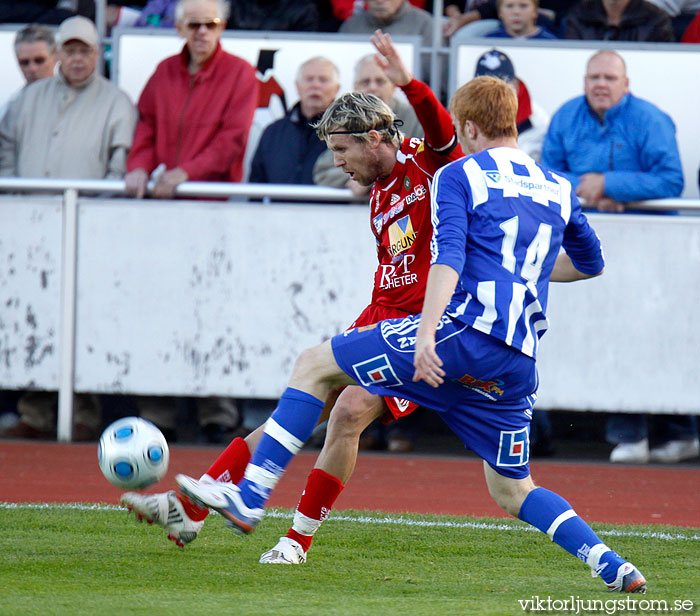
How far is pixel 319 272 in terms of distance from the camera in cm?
813

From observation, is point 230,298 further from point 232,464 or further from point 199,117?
point 232,464

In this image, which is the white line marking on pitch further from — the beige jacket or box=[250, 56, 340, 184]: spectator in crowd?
the beige jacket

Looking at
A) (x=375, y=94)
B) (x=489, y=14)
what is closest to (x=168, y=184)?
(x=375, y=94)

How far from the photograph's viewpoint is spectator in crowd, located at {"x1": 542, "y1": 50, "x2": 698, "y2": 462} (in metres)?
7.80

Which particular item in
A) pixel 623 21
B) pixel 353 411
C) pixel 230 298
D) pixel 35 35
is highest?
pixel 623 21

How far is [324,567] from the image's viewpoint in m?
4.61

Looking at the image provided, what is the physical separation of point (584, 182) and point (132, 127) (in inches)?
126

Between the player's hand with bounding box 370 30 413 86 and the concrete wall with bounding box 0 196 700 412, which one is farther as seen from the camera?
the concrete wall with bounding box 0 196 700 412

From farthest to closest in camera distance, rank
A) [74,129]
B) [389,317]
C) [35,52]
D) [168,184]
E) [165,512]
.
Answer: [35,52]
[74,129]
[168,184]
[389,317]
[165,512]

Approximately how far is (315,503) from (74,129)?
15.5 feet

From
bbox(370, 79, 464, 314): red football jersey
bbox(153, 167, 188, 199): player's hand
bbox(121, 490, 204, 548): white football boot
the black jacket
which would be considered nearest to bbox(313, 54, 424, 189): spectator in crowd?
the black jacket

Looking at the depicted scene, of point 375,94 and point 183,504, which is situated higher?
point 375,94

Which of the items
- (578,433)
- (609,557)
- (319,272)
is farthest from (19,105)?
(609,557)

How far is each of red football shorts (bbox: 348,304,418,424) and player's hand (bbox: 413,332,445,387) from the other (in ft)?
2.73
